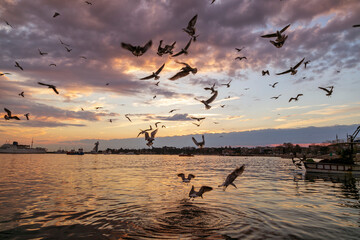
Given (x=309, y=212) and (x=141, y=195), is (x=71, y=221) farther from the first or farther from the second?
(x=309, y=212)

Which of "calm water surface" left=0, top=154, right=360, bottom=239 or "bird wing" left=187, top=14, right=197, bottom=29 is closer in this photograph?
"bird wing" left=187, top=14, right=197, bottom=29

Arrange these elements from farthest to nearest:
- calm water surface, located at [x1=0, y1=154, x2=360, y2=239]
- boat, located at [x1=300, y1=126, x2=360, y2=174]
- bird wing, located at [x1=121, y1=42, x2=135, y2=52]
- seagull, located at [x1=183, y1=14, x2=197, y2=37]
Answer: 1. boat, located at [x1=300, y1=126, x2=360, y2=174]
2. calm water surface, located at [x1=0, y1=154, x2=360, y2=239]
3. seagull, located at [x1=183, y1=14, x2=197, y2=37]
4. bird wing, located at [x1=121, y1=42, x2=135, y2=52]

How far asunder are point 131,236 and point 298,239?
810cm

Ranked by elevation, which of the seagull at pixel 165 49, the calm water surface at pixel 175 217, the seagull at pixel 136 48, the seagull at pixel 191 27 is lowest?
the calm water surface at pixel 175 217

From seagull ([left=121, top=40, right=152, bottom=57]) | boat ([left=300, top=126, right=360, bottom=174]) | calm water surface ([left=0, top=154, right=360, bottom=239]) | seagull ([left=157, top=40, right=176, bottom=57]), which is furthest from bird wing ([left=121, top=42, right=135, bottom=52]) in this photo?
boat ([left=300, top=126, right=360, bottom=174])

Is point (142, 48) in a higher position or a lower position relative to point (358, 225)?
higher

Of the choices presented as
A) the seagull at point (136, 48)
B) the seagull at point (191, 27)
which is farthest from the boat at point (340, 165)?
the seagull at point (136, 48)

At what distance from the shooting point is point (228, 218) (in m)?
14.7

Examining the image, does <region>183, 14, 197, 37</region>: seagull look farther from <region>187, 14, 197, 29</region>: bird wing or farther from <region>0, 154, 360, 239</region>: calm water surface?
<region>0, 154, 360, 239</region>: calm water surface

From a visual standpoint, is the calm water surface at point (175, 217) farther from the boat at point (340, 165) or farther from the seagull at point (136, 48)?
the boat at point (340, 165)

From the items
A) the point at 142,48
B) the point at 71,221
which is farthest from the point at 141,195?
the point at 142,48

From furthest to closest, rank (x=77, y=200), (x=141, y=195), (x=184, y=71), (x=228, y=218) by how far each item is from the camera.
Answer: (x=141, y=195) → (x=77, y=200) → (x=228, y=218) → (x=184, y=71)

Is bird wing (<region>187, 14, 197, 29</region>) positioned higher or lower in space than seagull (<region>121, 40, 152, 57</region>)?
higher

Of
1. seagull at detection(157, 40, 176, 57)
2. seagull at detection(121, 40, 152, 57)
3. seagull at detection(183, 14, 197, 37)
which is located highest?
seagull at detection(183, 14, 197, 37)
